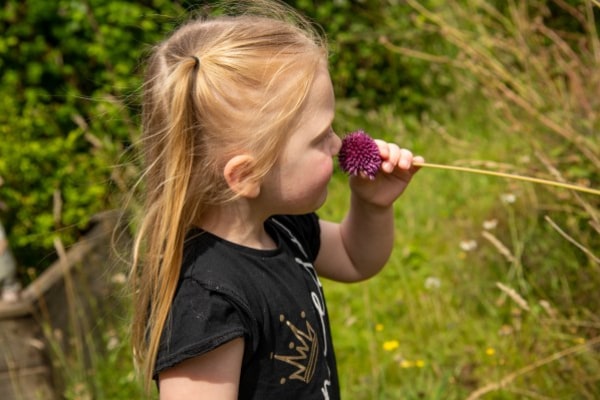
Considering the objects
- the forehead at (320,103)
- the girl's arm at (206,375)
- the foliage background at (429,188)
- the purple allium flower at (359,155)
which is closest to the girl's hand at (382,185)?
the purple allium flower at (359,155)

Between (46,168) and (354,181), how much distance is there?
77.6 inches

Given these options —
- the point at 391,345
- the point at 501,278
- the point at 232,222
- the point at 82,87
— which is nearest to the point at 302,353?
the point at 232,222

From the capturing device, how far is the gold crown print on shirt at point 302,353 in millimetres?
1613

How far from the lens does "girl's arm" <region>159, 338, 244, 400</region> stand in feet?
4.95

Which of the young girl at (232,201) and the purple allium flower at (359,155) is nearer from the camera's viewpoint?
the young girl at (232,201)

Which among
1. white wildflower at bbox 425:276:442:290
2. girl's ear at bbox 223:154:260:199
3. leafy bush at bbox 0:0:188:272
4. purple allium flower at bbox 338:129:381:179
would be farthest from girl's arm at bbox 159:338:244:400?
leafy bush at bbox 0:0:188:272

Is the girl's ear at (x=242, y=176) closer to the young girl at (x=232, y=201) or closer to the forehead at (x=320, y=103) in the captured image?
the young girl at (x=232, y=201)

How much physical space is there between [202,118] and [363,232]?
1.72 ft

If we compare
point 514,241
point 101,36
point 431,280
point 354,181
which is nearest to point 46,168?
point 101,36

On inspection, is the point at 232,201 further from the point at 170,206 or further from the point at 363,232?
the point at 363,232

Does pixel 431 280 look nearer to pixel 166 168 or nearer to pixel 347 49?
pixel 166 168

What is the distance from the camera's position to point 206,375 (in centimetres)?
151

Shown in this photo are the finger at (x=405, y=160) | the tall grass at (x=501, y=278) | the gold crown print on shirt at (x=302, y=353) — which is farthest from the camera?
the tall grass at (x=501, y=278)

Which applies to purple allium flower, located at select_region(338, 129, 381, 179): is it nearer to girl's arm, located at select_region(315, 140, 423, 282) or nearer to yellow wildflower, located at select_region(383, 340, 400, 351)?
girl's arm, located at select_region(315, 140, 423, 282)
